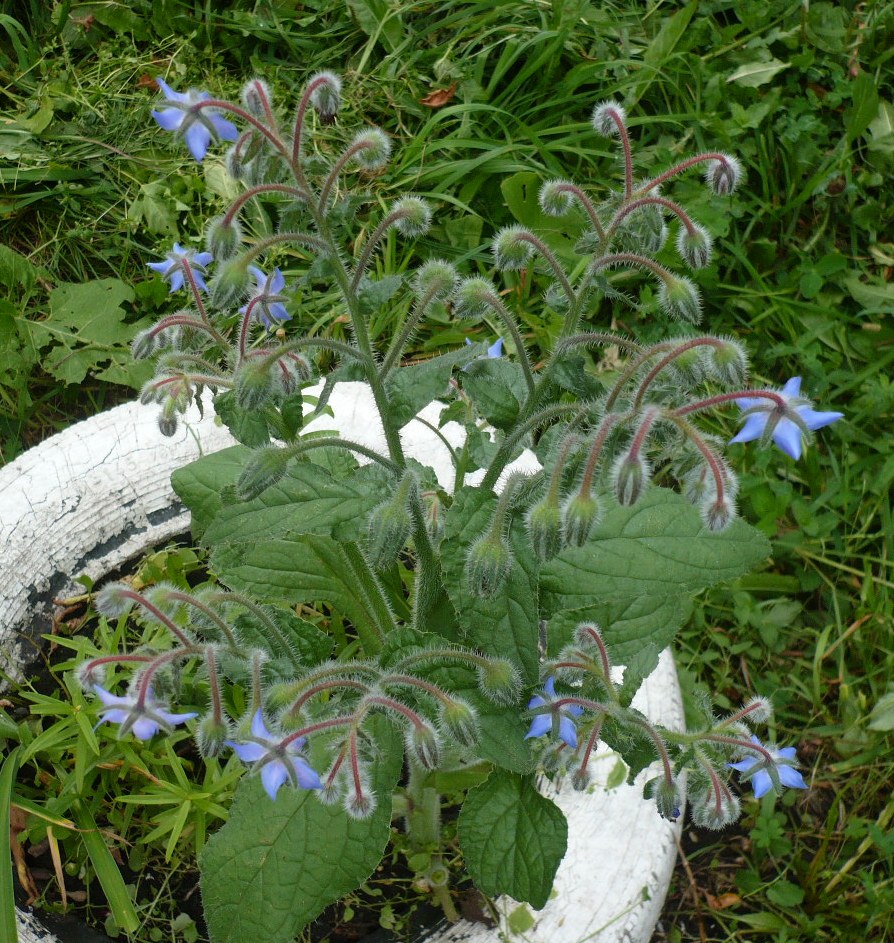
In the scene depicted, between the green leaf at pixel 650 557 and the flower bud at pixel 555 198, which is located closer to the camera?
the flower bud at pixel 555 198

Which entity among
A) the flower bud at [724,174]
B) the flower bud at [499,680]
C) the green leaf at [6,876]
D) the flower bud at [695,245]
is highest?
the flower bud at [724,174]

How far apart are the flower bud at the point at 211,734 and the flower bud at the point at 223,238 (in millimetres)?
489

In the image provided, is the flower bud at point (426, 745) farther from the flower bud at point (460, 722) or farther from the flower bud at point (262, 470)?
the flower bud at point (262, 470)

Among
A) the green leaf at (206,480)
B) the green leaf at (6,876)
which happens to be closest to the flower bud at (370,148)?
the green leaf at (206,480)

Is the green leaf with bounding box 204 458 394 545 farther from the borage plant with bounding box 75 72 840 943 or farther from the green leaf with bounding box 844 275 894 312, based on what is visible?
the green leaf with bounding box 844 275 894 312

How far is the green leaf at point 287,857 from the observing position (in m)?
1.22

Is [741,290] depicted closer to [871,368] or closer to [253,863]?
[871,368]

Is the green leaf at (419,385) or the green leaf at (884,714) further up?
the green leaf at (419,385)

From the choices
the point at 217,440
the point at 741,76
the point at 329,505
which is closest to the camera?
the point at 329,505

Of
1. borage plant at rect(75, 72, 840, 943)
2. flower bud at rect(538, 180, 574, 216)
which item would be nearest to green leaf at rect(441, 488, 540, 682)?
borage plant at rect(75, 72, 840, 943)

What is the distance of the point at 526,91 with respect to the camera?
107 inches

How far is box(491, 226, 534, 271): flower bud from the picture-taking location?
1146 mm

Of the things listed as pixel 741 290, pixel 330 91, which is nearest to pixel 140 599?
pixel 330 91

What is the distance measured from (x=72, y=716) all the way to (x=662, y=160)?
1890mm
